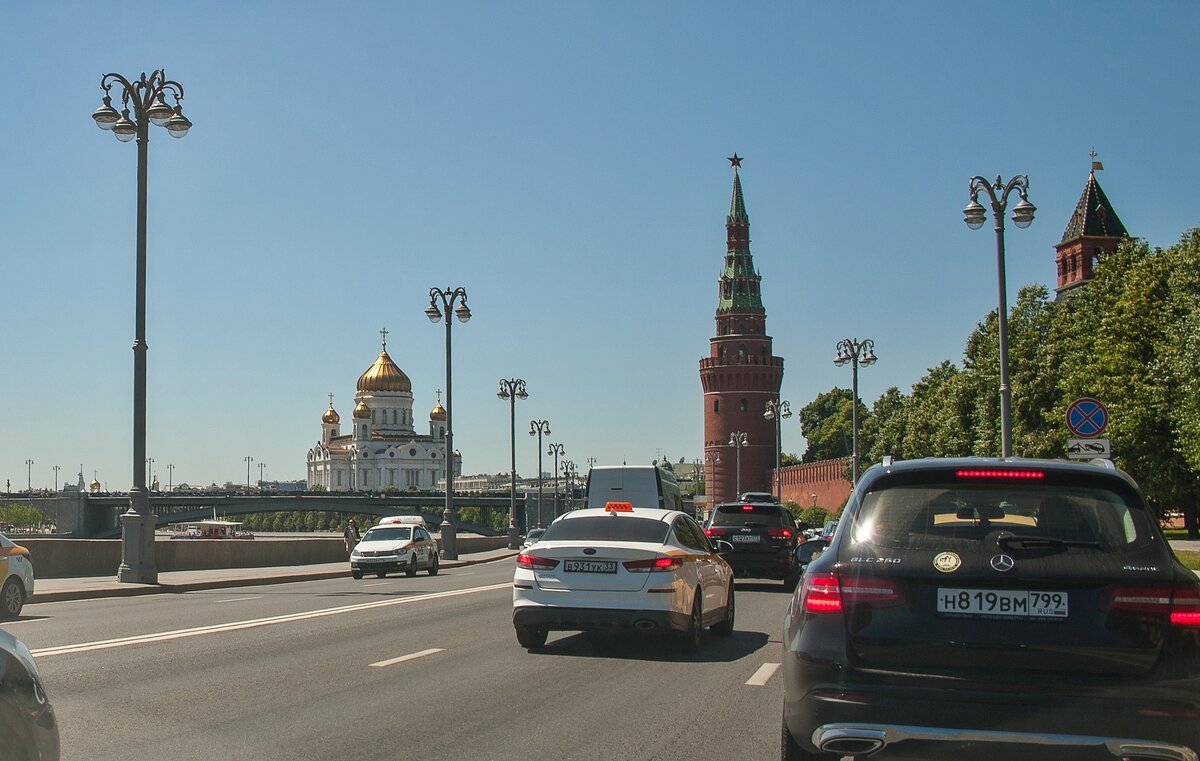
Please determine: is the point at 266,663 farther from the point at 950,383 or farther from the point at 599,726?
the point at 950,383

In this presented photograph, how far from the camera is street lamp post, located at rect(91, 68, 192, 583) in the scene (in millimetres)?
25453

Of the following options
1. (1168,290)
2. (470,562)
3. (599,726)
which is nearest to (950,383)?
(1168,290)

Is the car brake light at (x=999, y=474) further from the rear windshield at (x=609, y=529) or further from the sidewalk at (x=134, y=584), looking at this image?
the sidewalk at (x=134, y=584)

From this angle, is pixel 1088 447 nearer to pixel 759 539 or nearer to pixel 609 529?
pixel 759 539

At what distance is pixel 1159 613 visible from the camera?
5.99 metres

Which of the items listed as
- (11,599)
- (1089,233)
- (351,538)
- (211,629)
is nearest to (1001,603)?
(211,629)

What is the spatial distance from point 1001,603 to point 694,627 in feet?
24.8

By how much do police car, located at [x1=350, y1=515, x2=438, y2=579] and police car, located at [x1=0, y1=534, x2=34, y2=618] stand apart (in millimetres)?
15433

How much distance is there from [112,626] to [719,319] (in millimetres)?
136119

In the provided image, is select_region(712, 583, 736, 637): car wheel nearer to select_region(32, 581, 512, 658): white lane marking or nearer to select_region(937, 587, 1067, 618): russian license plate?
select_region(32, 581, 512, 658): white lane marking

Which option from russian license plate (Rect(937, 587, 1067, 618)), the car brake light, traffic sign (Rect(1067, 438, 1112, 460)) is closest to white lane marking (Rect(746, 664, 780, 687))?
the car brake light

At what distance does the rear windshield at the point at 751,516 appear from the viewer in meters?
23.8

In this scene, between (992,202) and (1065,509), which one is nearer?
(1065,509)

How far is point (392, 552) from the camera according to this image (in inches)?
1401
